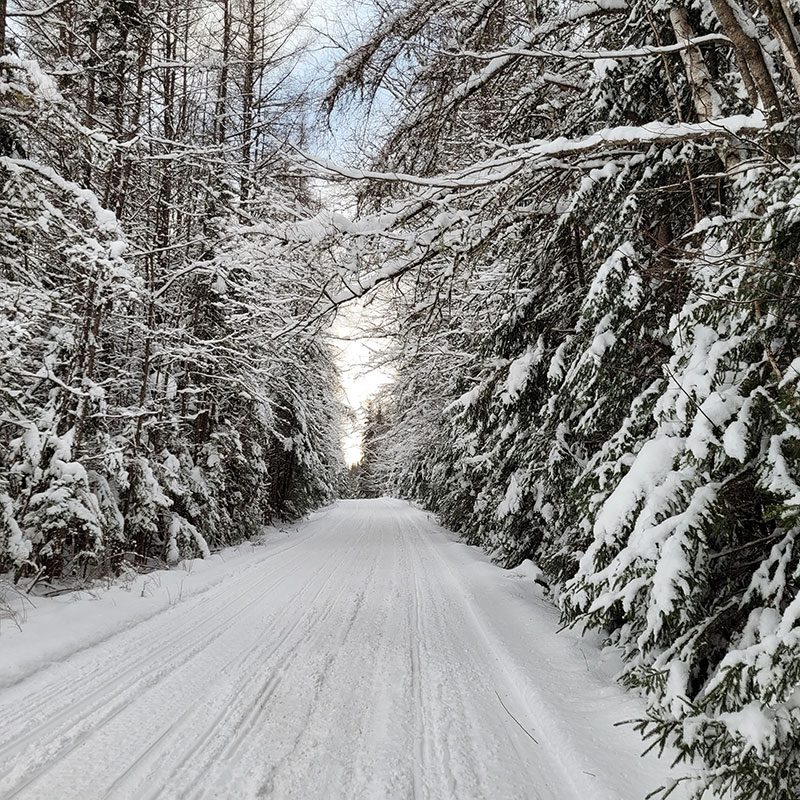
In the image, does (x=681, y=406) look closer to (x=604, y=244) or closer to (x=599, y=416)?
(x=599, y=416)

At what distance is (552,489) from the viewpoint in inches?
247

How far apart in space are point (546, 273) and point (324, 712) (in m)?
5.31

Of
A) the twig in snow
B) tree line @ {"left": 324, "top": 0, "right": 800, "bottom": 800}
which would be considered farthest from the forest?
the twig in snow

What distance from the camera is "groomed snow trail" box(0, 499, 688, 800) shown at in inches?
98.4

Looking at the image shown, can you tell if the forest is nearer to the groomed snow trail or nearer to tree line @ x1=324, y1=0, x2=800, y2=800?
tree line @ x1=324, y1=0, x2=800, y2=800

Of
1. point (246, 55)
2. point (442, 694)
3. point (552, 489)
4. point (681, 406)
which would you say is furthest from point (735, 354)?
point (246, 55)

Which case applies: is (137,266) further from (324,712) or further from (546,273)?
(324,712)

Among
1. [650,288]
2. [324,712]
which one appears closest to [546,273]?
[650,288]

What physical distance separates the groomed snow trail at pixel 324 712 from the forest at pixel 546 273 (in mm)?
493

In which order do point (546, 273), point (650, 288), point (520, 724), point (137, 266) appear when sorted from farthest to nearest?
point (137, 266) → point (546, 273) → point (650, 288) → point (520, 724)

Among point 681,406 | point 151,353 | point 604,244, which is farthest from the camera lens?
point 151,353

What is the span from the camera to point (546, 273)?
6.47 m

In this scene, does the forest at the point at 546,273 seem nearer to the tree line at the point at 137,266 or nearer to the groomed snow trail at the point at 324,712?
the tree line at the point at 137,266

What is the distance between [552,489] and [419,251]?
373cm
